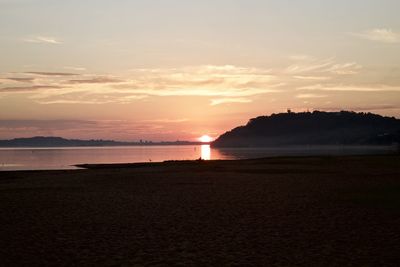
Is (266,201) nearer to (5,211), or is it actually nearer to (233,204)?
(233,204)

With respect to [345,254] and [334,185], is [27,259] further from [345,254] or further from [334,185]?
[334,185]

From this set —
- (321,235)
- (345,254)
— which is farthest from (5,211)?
(345,254)

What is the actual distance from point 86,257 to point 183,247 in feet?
8.85

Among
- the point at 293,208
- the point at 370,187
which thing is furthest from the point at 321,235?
the point at 370,187

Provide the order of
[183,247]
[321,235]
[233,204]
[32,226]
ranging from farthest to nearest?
1. [233,204]
2. [32,226]
3. [321,235]
4. [183,247]

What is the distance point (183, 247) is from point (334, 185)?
20407mm

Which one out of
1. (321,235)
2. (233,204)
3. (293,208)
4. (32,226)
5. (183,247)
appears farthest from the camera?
(233,204)

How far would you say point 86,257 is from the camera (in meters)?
12.3

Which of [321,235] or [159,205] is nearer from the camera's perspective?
[321,235]

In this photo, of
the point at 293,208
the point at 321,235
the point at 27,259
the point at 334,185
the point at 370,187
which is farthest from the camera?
the point at 334,185

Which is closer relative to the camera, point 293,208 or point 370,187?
point 293,208

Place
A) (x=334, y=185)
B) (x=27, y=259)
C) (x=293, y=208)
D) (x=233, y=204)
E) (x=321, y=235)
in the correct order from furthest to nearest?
(x=334, y=185) → (x=233, y=204) → (x=293, y=208) → (x=321, y=235) → (x=27, y=259)

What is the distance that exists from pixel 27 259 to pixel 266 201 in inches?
542

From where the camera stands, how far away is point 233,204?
22.7m
